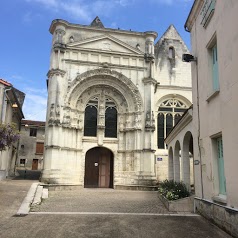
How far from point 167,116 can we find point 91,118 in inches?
268

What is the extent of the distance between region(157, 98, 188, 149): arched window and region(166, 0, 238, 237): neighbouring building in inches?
526

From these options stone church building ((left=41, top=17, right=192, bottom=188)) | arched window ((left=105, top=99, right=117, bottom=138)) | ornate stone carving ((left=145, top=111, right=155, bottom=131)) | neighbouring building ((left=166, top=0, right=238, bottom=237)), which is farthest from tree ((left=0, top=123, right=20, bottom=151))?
ornate stone carving ((left=145, top=111, right=155, bottom=131))

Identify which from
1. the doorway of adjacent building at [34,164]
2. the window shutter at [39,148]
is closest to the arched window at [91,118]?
the window shutter at [39,148]

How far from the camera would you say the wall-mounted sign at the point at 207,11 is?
8031 millimetres

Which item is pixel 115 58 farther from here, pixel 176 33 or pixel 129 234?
pixel 129 234

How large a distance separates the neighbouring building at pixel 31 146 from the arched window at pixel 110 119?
17798 mm

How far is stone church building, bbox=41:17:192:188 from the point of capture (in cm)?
2084

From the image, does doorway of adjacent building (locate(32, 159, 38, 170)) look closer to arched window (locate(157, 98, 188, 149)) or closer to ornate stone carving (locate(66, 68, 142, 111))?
ornate stone carving (locate(66, 68, 142, 111))

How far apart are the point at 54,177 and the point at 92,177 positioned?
11.6ft

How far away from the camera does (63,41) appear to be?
72.2 feet

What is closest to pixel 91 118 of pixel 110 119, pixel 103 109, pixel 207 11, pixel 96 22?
pixel 103 109

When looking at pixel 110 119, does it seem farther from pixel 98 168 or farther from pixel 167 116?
pixel 167 116

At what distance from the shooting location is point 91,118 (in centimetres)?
2248

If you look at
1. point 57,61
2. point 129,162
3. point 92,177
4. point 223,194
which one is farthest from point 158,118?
point 223,194
